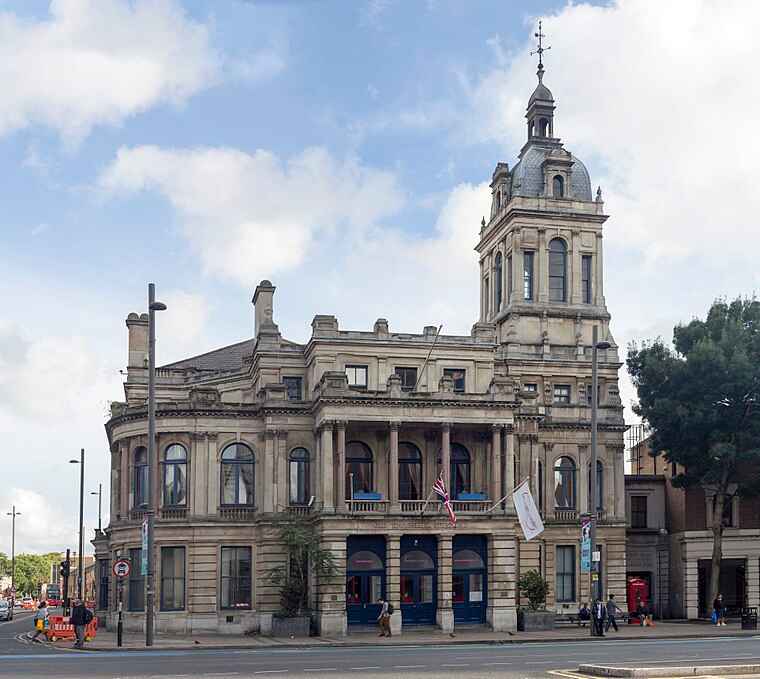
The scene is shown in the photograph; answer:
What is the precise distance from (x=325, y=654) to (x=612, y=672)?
15.6 metres

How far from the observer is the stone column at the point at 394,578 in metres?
55.8

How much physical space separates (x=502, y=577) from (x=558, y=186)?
2746cm

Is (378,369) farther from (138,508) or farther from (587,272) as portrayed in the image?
(587,272)

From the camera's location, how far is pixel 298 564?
5659 cm

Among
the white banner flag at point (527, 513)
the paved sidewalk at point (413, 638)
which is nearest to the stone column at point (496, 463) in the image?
the white banner flag at point (527, 513)

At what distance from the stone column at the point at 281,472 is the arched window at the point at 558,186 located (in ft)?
82.0

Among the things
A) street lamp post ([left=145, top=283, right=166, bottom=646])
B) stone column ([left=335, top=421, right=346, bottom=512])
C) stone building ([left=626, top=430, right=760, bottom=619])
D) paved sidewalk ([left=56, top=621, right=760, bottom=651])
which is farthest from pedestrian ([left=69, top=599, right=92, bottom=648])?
stone building ([left=626, top=430, right=760, bottom=619])

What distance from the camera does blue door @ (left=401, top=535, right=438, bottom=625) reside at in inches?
2269

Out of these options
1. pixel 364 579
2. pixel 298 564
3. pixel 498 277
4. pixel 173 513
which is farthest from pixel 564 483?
pixel 173 513

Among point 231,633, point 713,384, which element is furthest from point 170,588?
point 713,384

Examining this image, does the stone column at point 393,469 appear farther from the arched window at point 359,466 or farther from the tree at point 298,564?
the tree at point 298,564

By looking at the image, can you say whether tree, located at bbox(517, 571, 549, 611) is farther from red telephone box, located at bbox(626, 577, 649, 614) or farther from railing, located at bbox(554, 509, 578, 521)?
red telephone box, located at bbox(626, 577, 649, 614)

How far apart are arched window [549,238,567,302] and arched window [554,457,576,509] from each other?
11.5 m

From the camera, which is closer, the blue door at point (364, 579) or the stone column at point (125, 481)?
the blue door at point (364, 579)
